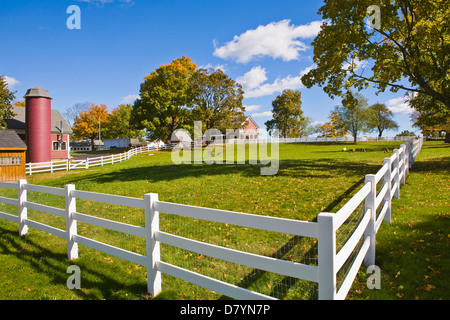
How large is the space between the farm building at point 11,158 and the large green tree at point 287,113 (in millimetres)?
53367

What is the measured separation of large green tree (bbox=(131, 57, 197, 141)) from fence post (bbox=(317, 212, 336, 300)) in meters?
45.5

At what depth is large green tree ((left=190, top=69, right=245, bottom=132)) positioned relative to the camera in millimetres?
45281

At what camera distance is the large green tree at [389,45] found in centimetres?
1423

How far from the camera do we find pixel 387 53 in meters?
14.6

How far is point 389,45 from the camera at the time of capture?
49.8 feet

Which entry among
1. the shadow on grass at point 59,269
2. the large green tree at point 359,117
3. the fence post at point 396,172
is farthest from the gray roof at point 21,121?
the large green tree at point 359,117

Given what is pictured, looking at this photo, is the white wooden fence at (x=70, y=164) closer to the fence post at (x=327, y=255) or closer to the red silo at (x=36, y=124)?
the red silo at (x=36, y=124)

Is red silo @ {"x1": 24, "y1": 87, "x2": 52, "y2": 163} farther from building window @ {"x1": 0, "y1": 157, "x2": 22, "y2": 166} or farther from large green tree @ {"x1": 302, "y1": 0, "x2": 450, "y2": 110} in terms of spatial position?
large green tree @ {"x1": 302, "y1": 0, "x2": 450, "y2": 110}

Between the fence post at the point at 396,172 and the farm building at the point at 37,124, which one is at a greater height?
the farm building at the point at 37,124

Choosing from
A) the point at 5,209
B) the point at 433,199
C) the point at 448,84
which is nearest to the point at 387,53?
the point at 448,84

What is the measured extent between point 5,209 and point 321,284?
1198 centimetres

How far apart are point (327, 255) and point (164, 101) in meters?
Answer: 46.9

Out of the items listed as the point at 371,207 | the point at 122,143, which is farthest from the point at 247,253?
the point at 122,143

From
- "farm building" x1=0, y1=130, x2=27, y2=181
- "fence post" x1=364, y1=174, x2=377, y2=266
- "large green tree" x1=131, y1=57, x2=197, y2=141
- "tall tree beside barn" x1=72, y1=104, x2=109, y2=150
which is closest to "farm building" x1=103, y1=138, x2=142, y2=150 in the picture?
"tall tree beside barn" x1=72, y1=104, x2=109, y2=150
